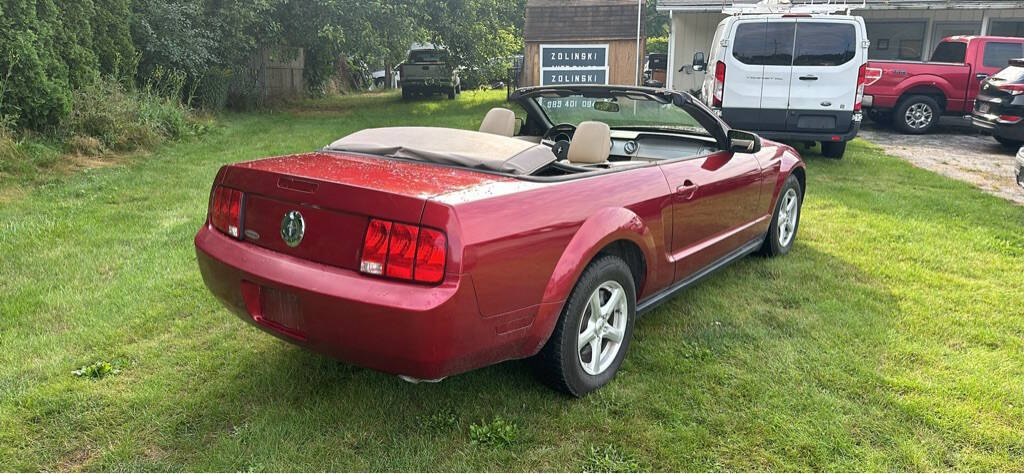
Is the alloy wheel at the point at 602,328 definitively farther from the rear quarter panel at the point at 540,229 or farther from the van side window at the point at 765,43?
the van side window at the point at 765,43

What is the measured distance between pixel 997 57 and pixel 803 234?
31.9ft

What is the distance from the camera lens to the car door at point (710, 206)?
362 cm

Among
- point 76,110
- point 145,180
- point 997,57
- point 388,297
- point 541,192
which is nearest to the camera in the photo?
point 388,297

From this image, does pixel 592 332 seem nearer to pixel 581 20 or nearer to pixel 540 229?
pixel 540 229

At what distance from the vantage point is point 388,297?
7.77 feet

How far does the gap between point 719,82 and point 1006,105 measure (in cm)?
452

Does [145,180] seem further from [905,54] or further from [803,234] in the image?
[905,54]

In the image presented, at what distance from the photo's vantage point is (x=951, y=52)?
1327cm

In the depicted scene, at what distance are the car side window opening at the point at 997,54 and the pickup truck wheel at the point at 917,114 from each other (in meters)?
1.11

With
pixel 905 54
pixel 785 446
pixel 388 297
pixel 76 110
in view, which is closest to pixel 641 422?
pixel 785 446

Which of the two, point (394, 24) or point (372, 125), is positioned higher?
point (394, 24)

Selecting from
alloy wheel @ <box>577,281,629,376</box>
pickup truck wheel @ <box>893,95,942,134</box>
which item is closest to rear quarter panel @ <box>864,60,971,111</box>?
pickup truck wheel @ <box>893,95,942,134</box>

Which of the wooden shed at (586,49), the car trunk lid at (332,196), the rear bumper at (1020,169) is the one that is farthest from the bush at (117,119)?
the rear bumper at (1020,169)

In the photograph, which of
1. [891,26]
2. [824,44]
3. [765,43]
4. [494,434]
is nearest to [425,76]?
[765,43]
